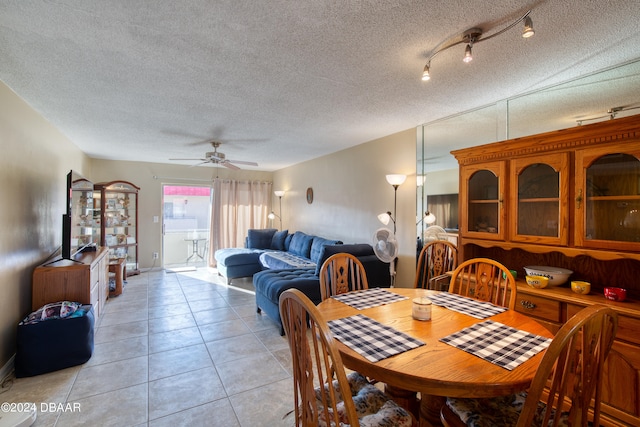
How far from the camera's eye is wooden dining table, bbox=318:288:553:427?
100 cm

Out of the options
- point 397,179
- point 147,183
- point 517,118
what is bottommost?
point 397,179

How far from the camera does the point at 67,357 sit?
2.40m

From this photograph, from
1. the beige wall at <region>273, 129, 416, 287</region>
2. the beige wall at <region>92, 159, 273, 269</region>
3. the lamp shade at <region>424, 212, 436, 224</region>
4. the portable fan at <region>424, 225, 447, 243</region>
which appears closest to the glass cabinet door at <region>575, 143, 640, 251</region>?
the portable fan at <region>424, 225, 447, 243</region>

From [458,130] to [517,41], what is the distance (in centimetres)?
142

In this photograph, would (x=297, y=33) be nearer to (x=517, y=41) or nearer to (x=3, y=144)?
(x=517, y=41)

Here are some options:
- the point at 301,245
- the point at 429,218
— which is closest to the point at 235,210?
the point at 301,245

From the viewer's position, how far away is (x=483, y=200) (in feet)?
8.26

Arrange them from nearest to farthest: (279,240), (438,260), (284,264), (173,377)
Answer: (173,377) → (438,260) → (284,264) → (279,240)

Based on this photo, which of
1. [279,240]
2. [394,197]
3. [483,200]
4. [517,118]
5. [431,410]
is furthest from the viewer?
[279,240]

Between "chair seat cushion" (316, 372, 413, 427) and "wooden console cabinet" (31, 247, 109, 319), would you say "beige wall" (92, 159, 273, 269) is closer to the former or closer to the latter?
"wooden console cabinet" (31, 247, 109, 319)

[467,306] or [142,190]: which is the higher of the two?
[142,190]

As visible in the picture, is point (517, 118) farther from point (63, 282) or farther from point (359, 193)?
point (63, 282)

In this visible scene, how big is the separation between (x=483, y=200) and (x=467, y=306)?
116 cm

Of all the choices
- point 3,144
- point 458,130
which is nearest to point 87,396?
point 3,144
